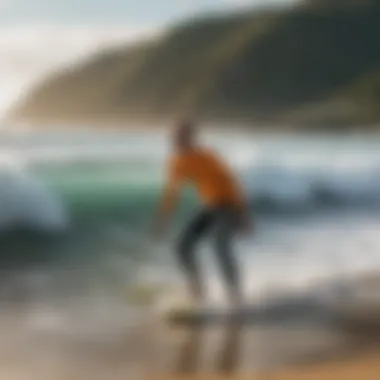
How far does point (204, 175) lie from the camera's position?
136 centimetres

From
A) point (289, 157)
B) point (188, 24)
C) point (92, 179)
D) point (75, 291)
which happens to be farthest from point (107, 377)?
point (188, 24)

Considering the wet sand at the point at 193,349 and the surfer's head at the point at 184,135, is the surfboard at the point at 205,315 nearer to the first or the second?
the wet sand at the point at 193,349

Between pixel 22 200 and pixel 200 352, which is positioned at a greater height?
pixel 22 200

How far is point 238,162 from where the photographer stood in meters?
1.38

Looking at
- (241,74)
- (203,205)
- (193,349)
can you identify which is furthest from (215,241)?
(241,74)

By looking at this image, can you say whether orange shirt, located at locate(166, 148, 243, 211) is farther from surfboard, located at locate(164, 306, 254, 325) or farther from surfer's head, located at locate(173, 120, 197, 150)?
surfboard, located at locate(164, 306, 254, 325)

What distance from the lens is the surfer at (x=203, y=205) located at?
4.49ft

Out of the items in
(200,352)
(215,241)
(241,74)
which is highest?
(241,74)

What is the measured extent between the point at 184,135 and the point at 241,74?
144mm

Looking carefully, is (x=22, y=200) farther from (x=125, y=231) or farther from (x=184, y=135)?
(x=184, y=135)

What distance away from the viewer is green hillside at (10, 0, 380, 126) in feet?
4.54

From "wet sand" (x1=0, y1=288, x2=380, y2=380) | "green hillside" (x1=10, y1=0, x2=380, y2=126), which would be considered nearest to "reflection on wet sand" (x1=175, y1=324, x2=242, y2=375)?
"wet sand" (x1=0, y1=288, x2=380, y2=380)

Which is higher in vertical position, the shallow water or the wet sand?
the shallow water

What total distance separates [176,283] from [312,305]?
0.23 metres
